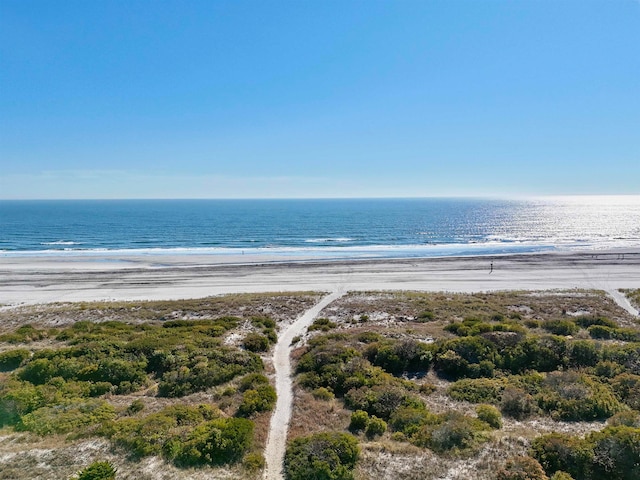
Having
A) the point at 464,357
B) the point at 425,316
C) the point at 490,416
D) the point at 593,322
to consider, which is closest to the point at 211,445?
the point at 490,416

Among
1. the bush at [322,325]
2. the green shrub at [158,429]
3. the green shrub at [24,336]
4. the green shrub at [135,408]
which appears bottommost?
the bush at [322,325]

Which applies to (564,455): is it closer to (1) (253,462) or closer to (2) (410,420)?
(2) (410,420)

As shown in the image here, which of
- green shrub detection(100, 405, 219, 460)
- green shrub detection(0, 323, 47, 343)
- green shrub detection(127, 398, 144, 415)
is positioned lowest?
green shrub detection(0, 323, 47, 343)

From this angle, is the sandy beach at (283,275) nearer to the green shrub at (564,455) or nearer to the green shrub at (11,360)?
the green shrub at (11,360)

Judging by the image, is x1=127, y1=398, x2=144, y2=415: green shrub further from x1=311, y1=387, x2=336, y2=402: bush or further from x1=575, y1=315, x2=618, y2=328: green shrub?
x1=575, y1=315, x2=618, y2=328: green shrub

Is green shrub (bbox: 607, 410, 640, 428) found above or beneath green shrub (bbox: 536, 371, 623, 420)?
above

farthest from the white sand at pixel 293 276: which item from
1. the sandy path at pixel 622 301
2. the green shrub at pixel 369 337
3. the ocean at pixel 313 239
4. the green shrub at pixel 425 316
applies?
the ocean at pixel 313 239

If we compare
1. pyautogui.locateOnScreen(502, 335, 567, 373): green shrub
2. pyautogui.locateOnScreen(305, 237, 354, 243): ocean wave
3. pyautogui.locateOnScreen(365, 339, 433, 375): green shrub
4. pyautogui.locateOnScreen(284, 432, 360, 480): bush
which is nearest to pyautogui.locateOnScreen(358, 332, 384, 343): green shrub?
pyautogui.locateOnScreen(365, 339, 433, 375): green shrub
